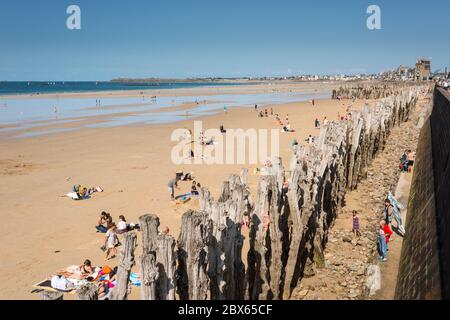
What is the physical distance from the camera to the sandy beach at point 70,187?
10.4 meters

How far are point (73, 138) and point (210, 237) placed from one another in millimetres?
25960

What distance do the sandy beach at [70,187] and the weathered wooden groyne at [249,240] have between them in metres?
3.23

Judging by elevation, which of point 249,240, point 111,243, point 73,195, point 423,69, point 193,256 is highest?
point 423,69

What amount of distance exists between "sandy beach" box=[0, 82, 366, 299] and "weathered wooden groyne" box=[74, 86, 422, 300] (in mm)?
3230

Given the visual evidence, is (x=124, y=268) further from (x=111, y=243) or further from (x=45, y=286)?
(x=111, y=243)

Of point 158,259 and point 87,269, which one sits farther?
point 87,269

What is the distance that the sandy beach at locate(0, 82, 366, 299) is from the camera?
10.4 meters

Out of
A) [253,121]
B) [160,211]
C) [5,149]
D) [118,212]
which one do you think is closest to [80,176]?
[118,212]

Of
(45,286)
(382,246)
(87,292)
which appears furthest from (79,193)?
(87,292)

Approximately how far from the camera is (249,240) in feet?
24.4

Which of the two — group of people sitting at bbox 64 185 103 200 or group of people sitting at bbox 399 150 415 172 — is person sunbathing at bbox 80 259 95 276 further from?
group of people sitting at bbox 399 150 415 172

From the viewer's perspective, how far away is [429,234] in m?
6.86

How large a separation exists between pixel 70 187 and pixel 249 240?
11.9 metres
